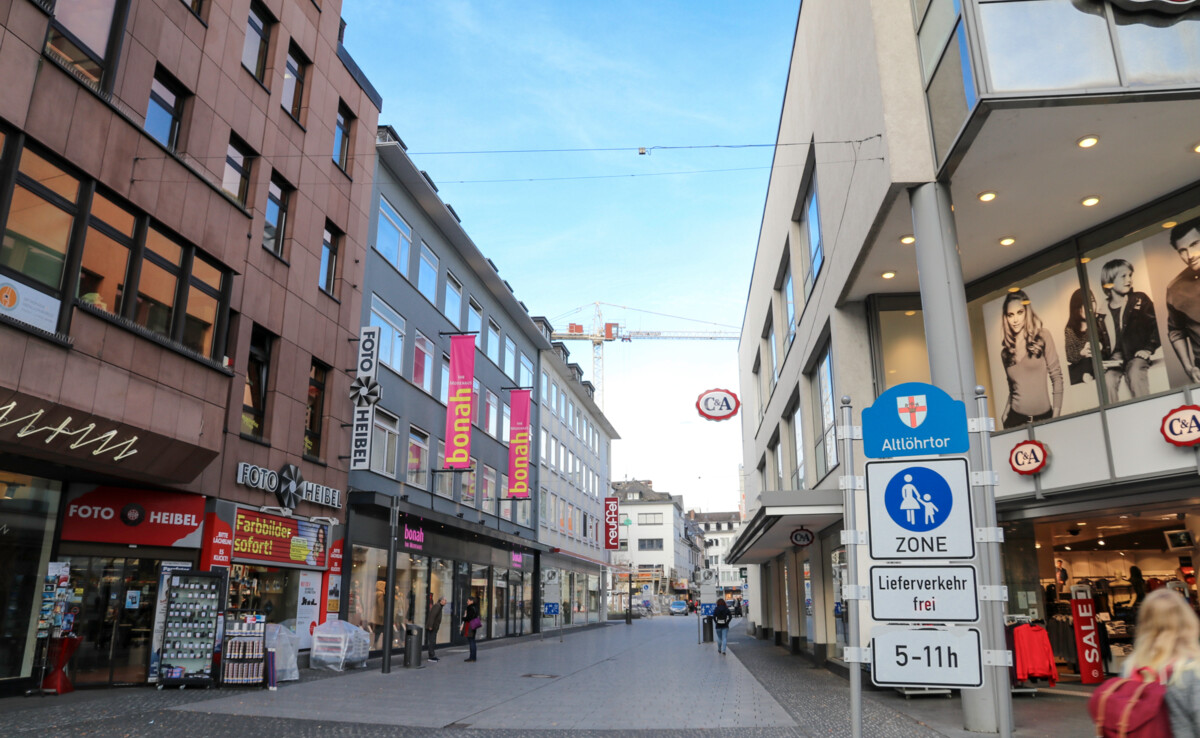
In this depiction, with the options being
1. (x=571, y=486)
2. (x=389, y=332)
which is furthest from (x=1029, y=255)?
(x=571, y=486)

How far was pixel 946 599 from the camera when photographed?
16.6ft

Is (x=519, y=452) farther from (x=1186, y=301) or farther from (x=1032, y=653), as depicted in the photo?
(x=1186, y=301)

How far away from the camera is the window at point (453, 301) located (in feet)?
93.2

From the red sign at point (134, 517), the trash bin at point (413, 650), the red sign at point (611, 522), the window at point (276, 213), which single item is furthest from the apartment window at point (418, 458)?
the red sign at point (611, 522)

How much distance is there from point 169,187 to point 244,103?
3.95m

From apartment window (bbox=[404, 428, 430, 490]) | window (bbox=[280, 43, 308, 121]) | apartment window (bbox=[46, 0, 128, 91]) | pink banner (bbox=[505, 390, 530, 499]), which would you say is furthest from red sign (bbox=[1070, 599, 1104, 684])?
pink banner (bbox=[505, 390, 530, 499])

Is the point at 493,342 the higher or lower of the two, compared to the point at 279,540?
higher

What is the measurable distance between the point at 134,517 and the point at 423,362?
41.7ft

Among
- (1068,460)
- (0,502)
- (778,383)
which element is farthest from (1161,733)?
(778,383)

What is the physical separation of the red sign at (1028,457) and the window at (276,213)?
49.8 ft

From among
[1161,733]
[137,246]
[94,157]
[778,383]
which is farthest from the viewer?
[778,383]

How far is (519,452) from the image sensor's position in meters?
32.6

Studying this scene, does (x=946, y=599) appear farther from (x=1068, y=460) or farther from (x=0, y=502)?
(x=0, y=502)

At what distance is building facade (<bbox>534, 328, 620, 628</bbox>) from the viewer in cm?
4253
